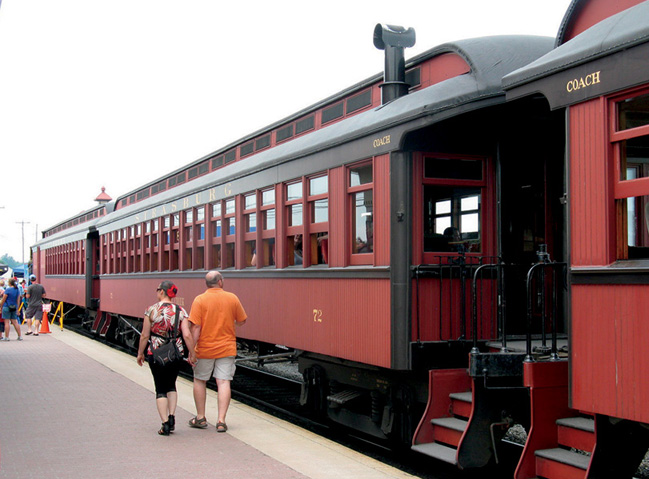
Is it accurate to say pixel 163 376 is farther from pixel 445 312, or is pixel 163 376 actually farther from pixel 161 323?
pixel 445 312

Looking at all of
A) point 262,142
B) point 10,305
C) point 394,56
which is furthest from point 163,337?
point 10,305

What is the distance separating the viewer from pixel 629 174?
5.05 m

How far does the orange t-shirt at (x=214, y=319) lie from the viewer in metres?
8.11

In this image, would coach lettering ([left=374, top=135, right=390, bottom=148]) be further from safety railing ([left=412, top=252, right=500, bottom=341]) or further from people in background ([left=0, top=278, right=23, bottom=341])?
people in background ([left=0, top=278, right=23, bottom=341])

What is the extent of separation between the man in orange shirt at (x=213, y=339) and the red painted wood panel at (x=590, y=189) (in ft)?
12.6

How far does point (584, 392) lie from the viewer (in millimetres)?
5203

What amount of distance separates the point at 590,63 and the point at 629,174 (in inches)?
29.8

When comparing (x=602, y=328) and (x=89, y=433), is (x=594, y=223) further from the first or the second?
(x=89, y=433)

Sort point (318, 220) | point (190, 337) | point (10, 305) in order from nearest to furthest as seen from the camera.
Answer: point (190, 337)
point (318, 220)
point (10, 305)

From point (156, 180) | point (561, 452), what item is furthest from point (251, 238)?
point (156, 180)

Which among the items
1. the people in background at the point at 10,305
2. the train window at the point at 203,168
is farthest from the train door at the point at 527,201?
the people in background at the point at 10,305

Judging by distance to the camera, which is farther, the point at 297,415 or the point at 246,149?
the point at 246,149

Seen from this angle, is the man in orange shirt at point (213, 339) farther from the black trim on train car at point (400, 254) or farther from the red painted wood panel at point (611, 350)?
the red painted wood panel at point (611, 350)

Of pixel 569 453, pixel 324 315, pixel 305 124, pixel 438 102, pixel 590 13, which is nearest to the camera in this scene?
pixel 569 453
